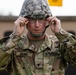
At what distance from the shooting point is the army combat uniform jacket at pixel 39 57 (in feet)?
17.6

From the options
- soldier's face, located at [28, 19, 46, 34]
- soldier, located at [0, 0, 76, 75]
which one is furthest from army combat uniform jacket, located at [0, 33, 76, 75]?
soldier's face, located at [28, 19, 46, 34]

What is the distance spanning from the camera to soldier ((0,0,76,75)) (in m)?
5.32

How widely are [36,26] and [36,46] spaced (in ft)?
0.91

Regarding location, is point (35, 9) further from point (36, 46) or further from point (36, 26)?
point (36, 46)

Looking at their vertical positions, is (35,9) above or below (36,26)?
above

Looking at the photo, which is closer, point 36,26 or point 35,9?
point 36,26

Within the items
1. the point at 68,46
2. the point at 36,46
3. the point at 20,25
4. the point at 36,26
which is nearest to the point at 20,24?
the point at 20,25

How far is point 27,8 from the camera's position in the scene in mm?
5457

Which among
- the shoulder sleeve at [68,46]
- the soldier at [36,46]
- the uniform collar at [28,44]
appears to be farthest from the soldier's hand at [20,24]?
the shoulder sleeve at [68,46]

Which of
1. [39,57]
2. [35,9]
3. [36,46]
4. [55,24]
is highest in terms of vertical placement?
[35,9]

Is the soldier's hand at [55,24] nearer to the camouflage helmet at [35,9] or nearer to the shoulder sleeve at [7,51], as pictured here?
the camouflage helmet at [35,9]

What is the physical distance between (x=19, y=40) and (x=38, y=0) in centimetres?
48

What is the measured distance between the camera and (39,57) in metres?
5.46

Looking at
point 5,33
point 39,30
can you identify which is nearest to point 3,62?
point 39,30
